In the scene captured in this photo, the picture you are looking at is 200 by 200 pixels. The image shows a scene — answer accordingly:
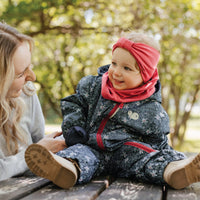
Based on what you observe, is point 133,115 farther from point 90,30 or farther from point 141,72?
point 90,30

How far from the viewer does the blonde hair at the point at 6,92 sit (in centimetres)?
190

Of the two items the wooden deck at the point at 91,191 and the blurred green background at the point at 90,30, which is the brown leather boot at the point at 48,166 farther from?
the blurred green background at the point at 90,30


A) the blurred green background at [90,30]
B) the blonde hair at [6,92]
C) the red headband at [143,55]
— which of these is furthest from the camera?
the blurred green background at [90,30]

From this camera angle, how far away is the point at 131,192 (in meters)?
1.67

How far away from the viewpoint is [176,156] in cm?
183

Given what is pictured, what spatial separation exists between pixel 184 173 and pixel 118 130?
564mm

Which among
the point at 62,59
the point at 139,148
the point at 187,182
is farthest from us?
the point at 62,59

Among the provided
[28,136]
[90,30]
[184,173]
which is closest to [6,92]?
[28,136]

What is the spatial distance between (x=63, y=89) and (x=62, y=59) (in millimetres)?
644

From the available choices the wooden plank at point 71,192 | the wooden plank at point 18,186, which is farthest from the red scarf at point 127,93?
the wooden plank at point 18,186

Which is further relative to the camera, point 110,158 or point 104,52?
point 104,52

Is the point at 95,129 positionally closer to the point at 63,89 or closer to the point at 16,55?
the point at 16,55

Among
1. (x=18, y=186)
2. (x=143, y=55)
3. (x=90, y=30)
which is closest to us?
(x=18, y=186)

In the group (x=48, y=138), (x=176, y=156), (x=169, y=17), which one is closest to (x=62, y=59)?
(x=169, y=17)
